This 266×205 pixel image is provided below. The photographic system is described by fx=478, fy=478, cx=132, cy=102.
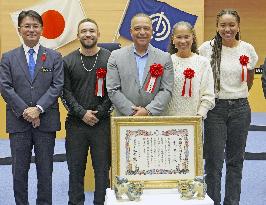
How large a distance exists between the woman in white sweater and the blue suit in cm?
89

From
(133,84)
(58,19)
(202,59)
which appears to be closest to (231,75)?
(202,59)

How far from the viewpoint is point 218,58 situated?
A: 3672 mm

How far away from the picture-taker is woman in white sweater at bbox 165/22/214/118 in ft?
11.3

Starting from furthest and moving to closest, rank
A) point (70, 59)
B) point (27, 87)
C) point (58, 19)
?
point (58, 19) → point (70, 59) → point (27, 87)

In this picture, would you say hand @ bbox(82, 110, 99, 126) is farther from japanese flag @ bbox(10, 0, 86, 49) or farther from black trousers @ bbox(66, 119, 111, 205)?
japanese flag @ bbox(10, 0, 86, 49)

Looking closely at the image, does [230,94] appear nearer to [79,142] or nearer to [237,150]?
[237,150]

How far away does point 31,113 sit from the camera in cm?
353

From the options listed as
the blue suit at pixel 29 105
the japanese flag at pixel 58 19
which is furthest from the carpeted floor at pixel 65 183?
the japanese flag at pixel 58 19

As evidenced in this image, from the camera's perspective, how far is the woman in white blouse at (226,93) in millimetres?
3650

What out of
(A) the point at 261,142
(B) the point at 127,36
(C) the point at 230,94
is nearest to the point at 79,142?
(C) the point at 230,94

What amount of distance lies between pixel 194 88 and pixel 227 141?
0.61 m

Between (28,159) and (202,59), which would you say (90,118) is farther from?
(202,59)

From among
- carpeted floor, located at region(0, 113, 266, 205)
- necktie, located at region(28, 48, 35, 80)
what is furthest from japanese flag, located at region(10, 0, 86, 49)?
necktie, located at region(28, 48, 35, 80)

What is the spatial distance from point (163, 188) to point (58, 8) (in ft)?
19.5
